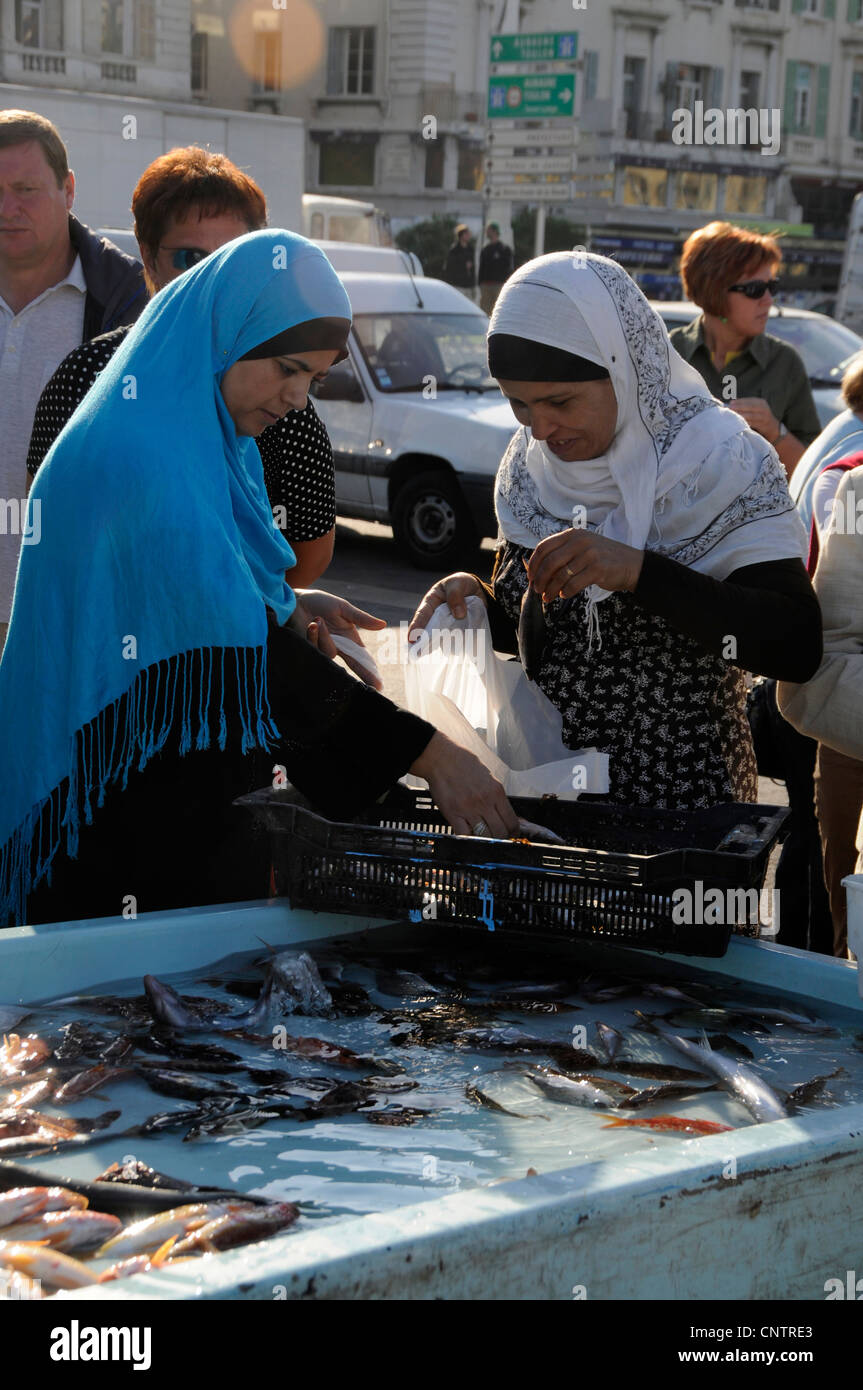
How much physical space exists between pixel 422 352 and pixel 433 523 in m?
1.42

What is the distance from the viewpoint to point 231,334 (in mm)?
2697

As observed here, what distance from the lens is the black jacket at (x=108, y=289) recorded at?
164 inches

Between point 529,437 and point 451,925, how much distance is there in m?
1.22

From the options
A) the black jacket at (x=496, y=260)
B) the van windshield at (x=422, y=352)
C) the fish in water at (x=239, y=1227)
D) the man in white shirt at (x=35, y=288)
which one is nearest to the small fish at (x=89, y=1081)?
the fish in water at (x=239, y=1227)

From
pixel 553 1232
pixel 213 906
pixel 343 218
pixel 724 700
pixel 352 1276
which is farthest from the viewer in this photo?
pixel 343 218

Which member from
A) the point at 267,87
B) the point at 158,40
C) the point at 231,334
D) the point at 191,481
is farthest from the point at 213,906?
the point at 267,87

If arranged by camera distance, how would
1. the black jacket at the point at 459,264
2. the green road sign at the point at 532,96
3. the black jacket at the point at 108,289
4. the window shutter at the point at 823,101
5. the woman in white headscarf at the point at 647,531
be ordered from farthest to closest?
1. the window shutter at the point at 823,101
2. the black jacket at the point at 459,264
3. the green road sign at the point at 532,96
4. the black jacket at the point at 108,289
5. the woman in white headscarf at the point at 647,531

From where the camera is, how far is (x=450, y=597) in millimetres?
3350

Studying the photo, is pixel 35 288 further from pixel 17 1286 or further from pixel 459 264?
pixel 459 264

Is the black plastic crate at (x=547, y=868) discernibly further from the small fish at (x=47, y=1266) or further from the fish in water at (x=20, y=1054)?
the small fish at (x=47, y=1266)

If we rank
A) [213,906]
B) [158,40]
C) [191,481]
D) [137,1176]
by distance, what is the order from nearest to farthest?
[137,1176]
[191,481]
[213,906]
[158,40]

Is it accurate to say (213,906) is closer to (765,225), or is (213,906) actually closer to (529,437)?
(529,437)

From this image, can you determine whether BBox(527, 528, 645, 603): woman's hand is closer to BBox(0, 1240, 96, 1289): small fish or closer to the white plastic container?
the white plastic container

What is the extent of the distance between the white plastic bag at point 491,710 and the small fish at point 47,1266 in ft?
4.67
